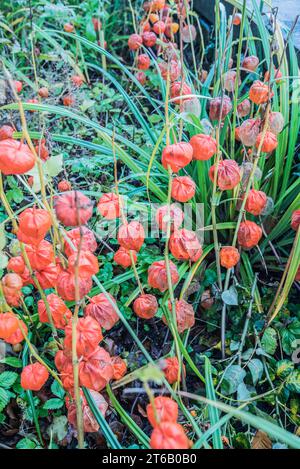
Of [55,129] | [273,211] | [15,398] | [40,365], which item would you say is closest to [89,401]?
[40,365]

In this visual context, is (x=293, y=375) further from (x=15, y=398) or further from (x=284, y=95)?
(x=284, y=95)

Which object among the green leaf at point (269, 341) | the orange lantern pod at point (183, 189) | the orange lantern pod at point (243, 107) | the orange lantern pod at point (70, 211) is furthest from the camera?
the orange lantern pod at point (243, 107)

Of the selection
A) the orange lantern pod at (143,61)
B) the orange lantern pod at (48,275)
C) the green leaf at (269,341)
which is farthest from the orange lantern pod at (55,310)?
the orange lantern pod at (143,61)

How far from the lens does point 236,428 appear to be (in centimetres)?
125

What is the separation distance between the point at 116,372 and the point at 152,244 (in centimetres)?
58

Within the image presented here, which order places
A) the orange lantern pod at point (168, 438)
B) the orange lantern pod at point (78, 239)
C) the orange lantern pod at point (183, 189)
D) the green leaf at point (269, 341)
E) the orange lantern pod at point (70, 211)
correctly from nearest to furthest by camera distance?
the orange lantern pod at point (168, 438) < the orange lantern pod at point (70, 211) < the orange lantern pod at point (78, 239) < the orange lantern pod at point (183, 189) < the green leaf at point (269, 341)

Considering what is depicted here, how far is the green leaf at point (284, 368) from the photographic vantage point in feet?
4.18

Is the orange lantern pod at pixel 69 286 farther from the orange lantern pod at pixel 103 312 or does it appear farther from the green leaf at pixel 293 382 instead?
the green leaf at pixel 293 382

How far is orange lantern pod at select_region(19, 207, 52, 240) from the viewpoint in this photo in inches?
35.2

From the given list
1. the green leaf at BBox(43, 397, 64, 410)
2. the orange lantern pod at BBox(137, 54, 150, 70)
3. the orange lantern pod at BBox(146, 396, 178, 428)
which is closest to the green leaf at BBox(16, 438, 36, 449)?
the green leaf at BBox(43, 397, 64, 410)

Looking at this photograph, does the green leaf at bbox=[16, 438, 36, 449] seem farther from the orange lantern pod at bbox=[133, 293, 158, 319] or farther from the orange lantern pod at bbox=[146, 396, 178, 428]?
the orange lantern pod at bbox=[146, 396, 178, 428]

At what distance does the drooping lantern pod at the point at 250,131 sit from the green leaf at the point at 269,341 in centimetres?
55

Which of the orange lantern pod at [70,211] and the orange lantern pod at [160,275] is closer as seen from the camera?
the orange lantern pod at [70,211]

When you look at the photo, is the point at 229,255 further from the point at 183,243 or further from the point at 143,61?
the point at 143,61
